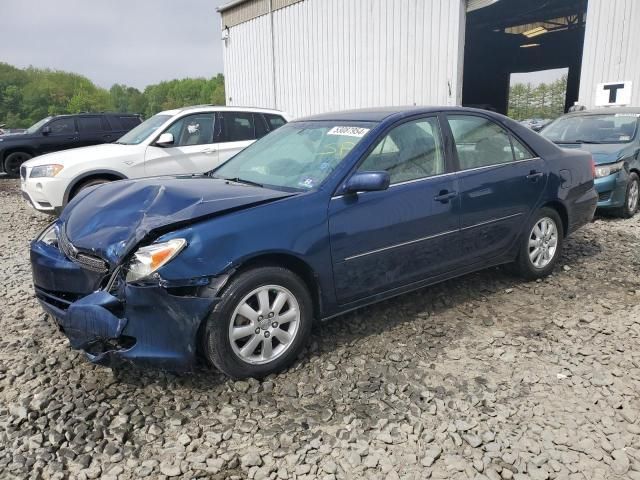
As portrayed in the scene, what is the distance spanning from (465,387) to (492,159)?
6.68 ft

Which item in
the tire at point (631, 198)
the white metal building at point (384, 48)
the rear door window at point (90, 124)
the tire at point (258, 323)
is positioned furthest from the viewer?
the rear door window at point (90, 124)

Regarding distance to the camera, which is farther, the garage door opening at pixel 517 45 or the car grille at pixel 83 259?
the garage door opening at pixel 517 45

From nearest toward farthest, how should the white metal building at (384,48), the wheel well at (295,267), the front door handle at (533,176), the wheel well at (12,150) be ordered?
the wheel well at (295,267), the front door handle at (533,176), the white metal building at (384,48), the wheel well at (12,150)

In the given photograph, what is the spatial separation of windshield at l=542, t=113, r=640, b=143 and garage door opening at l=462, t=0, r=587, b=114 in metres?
11.1

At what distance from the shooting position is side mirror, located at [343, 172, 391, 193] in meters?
3.23

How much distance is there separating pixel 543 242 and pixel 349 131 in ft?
7.17

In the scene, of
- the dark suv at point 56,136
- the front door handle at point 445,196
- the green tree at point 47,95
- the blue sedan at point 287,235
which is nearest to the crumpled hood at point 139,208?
the blue sedan at point 287,235

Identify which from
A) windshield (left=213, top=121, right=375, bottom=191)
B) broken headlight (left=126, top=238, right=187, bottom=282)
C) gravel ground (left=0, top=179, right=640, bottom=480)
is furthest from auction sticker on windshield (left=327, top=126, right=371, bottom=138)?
broken headlight (left=126, top=238, right=187, bottom=282)

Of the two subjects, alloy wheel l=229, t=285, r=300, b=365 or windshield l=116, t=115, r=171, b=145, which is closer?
alloy wheel l=229, t=285, r=300, b=365

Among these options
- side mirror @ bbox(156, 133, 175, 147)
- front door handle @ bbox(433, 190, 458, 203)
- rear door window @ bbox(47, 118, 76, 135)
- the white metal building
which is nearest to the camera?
front door handle @ bbox(433, 190, 458, 203)

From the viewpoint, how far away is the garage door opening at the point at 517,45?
63.4 feet

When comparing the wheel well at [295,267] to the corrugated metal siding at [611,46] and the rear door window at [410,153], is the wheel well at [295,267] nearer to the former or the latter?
the rear door window at [410,153]

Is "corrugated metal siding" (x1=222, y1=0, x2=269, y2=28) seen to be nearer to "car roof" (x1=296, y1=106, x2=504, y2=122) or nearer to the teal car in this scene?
the teal car

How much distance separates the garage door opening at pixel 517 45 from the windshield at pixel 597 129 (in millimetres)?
11058
